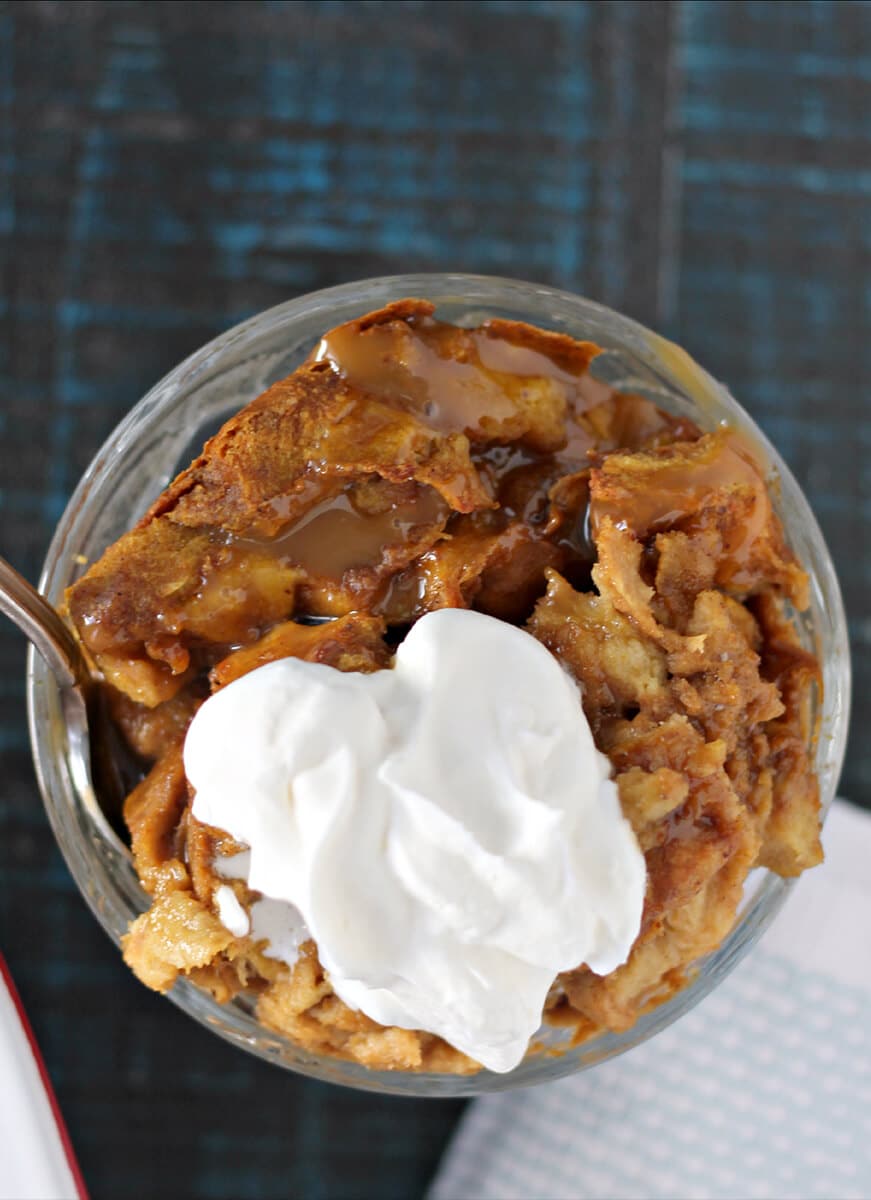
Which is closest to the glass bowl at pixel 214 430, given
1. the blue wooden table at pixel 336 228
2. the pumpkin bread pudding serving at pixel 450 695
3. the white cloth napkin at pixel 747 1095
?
the pumpkin bread pudding serving at pixel 450 695

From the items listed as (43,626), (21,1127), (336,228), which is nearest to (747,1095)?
(21,1127)

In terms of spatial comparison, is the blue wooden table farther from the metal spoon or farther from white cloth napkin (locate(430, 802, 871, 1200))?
the metal spoon

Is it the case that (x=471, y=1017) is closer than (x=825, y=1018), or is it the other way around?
(x=471, y=1017)

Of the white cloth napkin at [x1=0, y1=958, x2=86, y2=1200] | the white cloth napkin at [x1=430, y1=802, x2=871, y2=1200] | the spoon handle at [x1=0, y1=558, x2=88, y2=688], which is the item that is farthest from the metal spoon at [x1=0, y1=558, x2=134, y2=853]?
the white cloth napkin at [x1=430, y1=802, x2=871, y2=1200]

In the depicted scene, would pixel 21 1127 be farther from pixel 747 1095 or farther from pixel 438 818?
pixel 747 1095

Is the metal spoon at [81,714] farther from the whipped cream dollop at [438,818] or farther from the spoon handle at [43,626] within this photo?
the whipped cream dollop at [438,818]

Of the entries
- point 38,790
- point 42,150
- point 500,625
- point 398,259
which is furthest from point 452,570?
point 42,150

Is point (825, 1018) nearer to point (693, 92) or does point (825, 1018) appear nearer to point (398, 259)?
point (398, 259)
